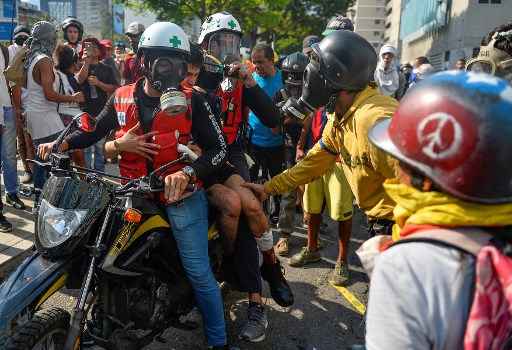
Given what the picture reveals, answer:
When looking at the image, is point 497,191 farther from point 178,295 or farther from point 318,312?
point 318,312

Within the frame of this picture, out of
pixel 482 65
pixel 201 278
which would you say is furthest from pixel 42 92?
pixel 482 65

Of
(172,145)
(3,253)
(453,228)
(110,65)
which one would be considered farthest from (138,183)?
(110,65)

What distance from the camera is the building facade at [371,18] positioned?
326 ft

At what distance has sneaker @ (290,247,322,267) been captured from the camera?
465 centimetres

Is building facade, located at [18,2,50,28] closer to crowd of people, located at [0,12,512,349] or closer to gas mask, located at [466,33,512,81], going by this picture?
crowd of people, located at [0,12,512,349]

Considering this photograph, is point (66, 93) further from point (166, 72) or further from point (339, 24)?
point (339, 24)

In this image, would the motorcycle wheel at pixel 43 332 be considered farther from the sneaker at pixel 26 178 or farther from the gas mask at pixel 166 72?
the sneaker at pixel 26 178

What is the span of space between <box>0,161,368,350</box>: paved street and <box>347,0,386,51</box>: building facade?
101656 mm

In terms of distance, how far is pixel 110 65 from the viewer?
706 centimetres

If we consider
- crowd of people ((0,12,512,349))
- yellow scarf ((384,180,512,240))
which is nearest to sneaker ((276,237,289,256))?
crowd of people ((0,12,512,349))

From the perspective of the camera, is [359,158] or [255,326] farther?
[255,326]

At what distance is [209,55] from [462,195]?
10.1ft

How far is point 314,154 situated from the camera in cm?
302

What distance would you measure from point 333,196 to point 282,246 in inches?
34.4
